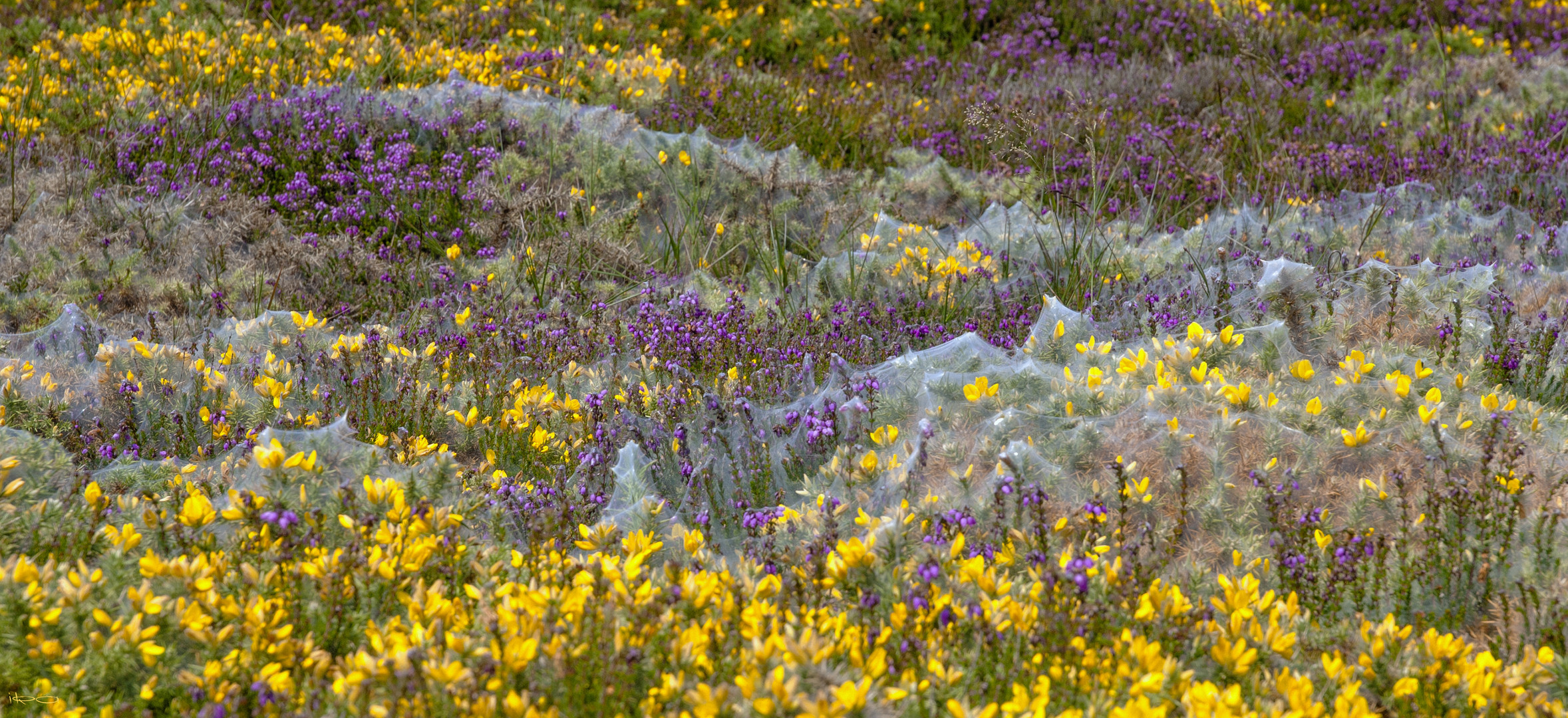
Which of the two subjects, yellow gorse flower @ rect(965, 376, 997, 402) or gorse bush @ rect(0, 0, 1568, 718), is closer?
gorse bush @ rect(0, 0, 1568, 718)

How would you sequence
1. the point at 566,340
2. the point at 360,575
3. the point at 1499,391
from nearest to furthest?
the point at 360,575
the point at 1499,391
the point at 566,340

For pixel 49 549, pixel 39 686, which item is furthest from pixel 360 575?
pixel 49 549

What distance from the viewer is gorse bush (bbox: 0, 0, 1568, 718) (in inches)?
79.7

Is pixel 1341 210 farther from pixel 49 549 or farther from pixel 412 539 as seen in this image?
pixel 49 549

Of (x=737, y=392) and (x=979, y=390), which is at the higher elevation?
(x=979, y=390)

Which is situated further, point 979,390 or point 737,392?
point 737,392

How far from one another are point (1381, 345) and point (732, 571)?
236cm

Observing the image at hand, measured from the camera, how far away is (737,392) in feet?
11.6

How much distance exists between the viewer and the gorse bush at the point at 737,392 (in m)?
2.03

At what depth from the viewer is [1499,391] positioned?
325 cm

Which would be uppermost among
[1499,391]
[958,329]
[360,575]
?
[360,575]

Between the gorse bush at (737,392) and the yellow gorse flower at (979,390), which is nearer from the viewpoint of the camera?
the gorse bush at (737,392)

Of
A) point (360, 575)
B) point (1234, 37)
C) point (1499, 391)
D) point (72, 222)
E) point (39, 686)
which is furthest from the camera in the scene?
point (1234, 37)

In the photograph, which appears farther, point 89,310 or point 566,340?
point 89,310
